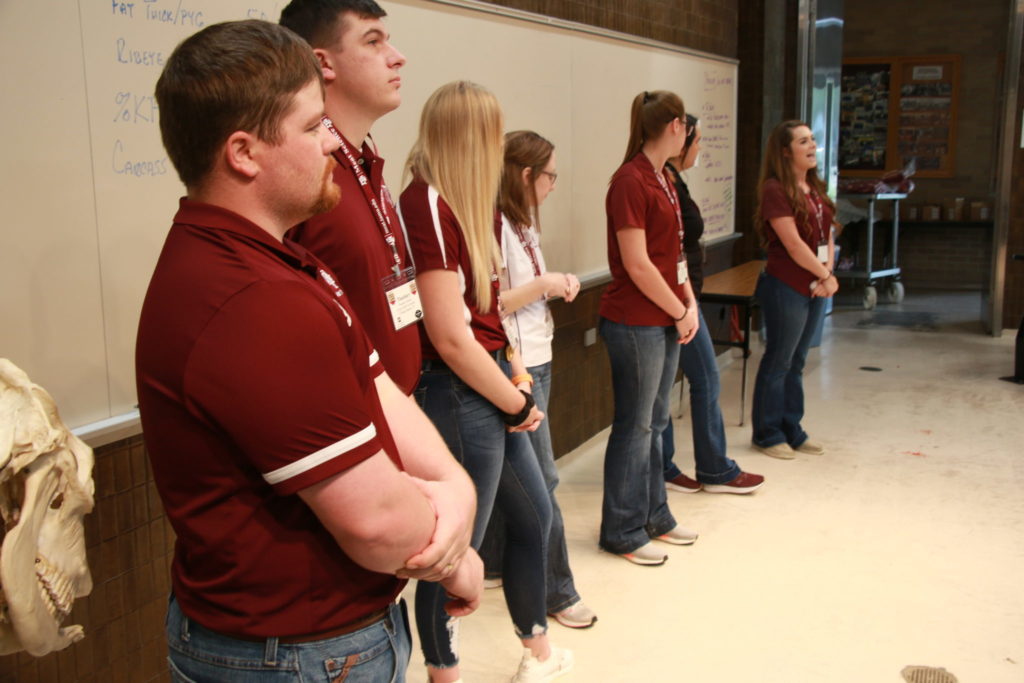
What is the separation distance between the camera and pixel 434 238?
207 centimetres

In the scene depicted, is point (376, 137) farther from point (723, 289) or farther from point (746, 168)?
point (746, 168)

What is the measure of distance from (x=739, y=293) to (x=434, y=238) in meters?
3.06

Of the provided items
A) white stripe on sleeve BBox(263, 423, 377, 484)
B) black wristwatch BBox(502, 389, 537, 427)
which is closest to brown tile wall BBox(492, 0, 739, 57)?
black wristwatch BBox(502, 389, 537, 427)

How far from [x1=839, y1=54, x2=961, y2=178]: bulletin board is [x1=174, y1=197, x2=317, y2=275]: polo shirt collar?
997cm

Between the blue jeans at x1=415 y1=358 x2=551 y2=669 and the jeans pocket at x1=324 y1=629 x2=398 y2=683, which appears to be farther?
the blue jeans at x1=415 y1=358 x2=551 y2=669

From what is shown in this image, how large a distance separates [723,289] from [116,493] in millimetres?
3580

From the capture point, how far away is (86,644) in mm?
2113

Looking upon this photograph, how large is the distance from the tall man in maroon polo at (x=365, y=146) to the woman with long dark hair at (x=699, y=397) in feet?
6.69

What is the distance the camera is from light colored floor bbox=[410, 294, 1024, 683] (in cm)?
267

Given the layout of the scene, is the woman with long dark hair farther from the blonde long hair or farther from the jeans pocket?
the jeans pocket

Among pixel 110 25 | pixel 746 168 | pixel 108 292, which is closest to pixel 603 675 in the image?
pixel 108 292

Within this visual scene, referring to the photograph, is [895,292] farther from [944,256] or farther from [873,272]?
[944,256]

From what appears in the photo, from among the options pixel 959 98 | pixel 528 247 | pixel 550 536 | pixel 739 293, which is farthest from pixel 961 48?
pixel 550 536

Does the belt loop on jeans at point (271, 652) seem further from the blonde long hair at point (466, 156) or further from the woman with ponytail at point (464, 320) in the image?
the blonde long hair at point (466, 156)
